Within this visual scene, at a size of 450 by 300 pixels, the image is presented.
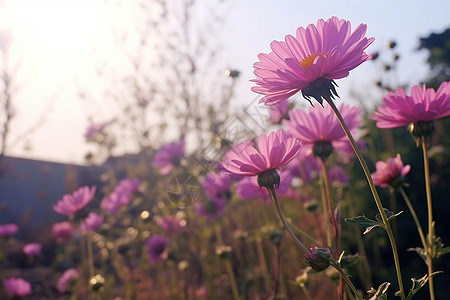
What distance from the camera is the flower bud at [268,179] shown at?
0.90 meters

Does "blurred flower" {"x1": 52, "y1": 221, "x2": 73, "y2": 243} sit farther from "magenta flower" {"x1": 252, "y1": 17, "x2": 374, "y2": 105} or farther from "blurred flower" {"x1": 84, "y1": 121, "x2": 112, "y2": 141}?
"magenta flower" {"x1": 252, "y1": 17, "x2": 374, "y2": 105}

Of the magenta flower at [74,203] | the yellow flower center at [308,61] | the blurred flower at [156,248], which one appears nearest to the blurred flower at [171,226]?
the blurred flower at [156,248]

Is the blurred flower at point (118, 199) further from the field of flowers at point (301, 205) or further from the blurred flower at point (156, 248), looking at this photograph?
the blurred flower at point (156, 248)

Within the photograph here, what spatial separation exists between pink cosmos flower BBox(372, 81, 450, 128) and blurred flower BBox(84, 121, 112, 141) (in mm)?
3157

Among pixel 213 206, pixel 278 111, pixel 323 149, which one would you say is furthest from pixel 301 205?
pixel 323 149

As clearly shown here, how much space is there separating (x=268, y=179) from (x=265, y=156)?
0.05 m

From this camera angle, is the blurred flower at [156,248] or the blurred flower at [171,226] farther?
the blurred flower at [171,226]

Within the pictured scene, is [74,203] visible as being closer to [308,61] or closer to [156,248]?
[156,248]

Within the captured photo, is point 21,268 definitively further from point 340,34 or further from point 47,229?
point 340,34

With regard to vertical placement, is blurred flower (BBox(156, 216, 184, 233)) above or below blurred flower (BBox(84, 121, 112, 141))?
below

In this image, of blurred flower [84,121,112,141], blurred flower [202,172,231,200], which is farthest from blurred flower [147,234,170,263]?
blurred flower [84,121,112,141]

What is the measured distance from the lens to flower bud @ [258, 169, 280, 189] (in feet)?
2.95

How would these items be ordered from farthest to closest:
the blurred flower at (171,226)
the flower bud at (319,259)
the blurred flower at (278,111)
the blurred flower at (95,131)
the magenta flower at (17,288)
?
the blurred flower at (95,131) → the blurred flower at (171,226) → the magenta flower at (17,288) → the blurred flower at (278,111) → the flower bud at (319,259)

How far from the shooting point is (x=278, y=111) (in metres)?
1.76
